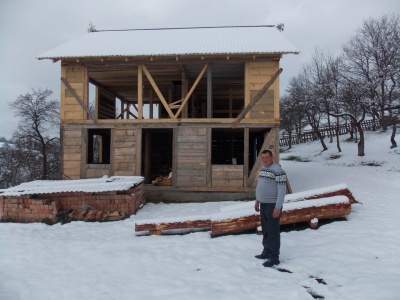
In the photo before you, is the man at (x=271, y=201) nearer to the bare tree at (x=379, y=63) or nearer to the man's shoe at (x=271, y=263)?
the man's shoe at (x=271, y=263)

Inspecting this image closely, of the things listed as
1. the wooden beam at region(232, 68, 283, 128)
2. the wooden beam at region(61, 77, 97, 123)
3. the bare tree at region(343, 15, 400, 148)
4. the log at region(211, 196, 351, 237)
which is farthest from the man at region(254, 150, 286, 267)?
the bare tree at region(343, 15, 400, 148)

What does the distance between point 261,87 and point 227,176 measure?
3785mm

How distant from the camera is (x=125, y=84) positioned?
14.3 metres

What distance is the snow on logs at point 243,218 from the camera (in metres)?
6.18

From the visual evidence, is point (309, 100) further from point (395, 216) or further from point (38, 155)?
point (38, 155)

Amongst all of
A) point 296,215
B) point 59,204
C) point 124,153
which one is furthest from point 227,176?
point 59,204

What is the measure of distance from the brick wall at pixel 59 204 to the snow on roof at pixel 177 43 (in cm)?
549

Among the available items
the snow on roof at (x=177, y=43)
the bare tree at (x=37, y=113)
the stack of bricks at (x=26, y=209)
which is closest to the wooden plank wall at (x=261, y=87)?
the snow on roof at (x=177, y=43)

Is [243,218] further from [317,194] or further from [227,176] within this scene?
[227,176]

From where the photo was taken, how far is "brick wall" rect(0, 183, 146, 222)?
327 inches

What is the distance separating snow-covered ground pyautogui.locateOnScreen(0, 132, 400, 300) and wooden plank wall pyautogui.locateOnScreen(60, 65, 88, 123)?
5048 mm

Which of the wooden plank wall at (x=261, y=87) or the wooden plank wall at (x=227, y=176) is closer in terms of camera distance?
the wooden plank wall at (x=261, y=87)

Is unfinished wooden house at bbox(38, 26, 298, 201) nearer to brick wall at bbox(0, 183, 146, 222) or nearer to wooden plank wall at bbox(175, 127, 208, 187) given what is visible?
wooden plank wall at bbox(175, 127, 208, 187)

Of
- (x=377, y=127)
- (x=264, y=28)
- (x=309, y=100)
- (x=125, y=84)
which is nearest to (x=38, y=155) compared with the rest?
(x=125, y=84)
